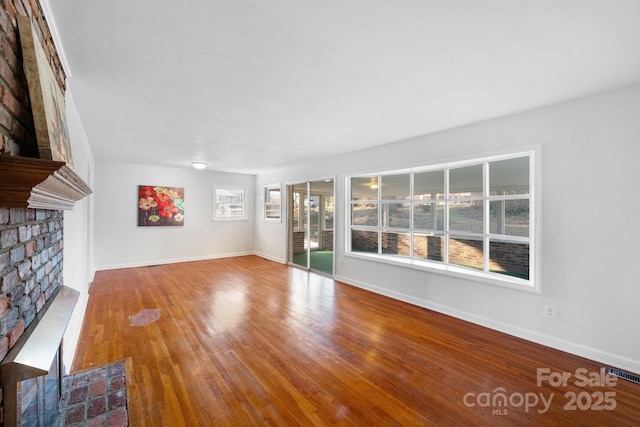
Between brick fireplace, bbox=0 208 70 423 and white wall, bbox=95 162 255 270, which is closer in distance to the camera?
brick fireplace, bbox=0 208 70 423

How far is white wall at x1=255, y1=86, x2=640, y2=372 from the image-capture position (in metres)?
2.49

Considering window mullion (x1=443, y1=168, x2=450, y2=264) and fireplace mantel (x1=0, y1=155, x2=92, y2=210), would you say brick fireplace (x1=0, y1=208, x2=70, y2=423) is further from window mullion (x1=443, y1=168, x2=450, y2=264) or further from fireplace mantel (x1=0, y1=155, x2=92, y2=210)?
window mullion (x1=443, y1=168, x2=450, y2=264)

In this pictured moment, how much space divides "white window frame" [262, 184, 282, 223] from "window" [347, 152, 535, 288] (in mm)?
2747

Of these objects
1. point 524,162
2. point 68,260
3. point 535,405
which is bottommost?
point 535,405

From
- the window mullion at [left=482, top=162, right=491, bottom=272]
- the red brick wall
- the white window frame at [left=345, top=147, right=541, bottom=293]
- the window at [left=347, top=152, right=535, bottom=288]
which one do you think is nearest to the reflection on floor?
the window at [left=347, top=152, right=535, bottom=288]

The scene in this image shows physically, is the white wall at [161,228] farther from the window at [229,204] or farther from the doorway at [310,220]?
the doorway at [310,220]

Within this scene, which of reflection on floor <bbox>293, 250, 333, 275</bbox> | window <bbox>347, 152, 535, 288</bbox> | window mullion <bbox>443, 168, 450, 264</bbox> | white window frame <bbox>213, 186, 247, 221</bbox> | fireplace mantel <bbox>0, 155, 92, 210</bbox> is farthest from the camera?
white window frame <bbox>213, 186, 247, 221</bbox>

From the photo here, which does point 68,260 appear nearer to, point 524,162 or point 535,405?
point 535,405

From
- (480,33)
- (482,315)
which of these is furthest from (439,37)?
(482,315)

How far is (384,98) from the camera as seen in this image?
8.93 feet

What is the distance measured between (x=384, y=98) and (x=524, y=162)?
6.70 feet

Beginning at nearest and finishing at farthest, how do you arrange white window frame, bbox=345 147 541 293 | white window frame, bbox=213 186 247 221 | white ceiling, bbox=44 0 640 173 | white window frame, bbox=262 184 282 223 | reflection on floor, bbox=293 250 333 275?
A: white ceiling, bbox=44 0 640 173 < white window frame, bbox=345 147 541 293 < reflection on floor, bbox=293 250 333 275 < white window frame, bbox=262 184 282 223 < white window frame, bbox=213 186 247 221

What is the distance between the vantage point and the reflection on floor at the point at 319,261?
639 cm

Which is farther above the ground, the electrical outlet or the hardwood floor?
the electrical outlet
